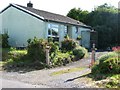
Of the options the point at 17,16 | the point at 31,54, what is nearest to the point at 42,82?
the point at 31,54

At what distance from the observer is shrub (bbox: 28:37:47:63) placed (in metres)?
17.2

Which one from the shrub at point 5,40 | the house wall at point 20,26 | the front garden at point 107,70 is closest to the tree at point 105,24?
the house wall at point 20,26

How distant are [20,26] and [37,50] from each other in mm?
11185

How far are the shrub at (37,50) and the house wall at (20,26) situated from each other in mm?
8660

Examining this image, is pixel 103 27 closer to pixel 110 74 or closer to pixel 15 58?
pixel 15 58

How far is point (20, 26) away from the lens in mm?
27984

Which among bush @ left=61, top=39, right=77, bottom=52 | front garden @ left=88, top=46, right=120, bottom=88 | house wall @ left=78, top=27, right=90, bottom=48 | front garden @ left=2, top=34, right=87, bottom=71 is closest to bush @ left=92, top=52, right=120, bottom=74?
front garden @ left=88, top=46, right=120, bottom=88

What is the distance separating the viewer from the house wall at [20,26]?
1050 inches

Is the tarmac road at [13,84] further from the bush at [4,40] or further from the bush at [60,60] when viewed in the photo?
the bush at [4,40]

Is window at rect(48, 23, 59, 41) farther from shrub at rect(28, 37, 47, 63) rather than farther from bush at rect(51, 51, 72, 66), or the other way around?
shrub at rect(28, 37, 47, 63)

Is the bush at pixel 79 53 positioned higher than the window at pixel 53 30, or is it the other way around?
the window at pixel 53 30

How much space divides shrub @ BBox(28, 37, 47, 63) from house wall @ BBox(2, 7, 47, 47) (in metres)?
8.66

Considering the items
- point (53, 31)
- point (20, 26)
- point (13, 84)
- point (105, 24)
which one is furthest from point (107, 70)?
point (105, 24)

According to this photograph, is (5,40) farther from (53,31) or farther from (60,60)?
(60,60)
